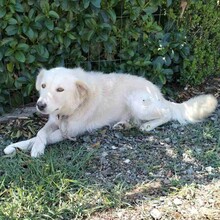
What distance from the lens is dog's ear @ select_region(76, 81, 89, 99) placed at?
370 centimetres

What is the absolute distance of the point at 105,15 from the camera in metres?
4.09

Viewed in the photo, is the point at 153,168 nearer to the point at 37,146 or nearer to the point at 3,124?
the point at 37,146

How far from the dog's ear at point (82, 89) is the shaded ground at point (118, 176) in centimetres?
42

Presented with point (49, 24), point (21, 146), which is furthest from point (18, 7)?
point (21, 146)

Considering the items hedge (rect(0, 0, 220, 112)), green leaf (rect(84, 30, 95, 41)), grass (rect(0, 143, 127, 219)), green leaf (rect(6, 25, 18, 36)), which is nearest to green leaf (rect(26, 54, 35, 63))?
hedge (rect(0, 0, 220, 112))

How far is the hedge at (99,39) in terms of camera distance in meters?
3.90

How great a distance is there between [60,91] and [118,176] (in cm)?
88

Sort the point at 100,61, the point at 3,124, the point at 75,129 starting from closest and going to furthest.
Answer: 1. the point at 75,129
2. the point at 3,124
3. the point at 100,61

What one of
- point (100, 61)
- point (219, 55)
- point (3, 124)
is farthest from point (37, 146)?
point (219, 55)

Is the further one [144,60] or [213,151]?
[144,60]

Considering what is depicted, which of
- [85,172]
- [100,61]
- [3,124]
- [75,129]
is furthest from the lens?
[100,61]

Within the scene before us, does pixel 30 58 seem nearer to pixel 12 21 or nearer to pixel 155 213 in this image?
pixel 12 21

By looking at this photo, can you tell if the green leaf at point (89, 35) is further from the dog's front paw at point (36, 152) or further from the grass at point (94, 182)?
the dog's front paw at point (36, 152)

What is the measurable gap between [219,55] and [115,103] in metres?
1.80
